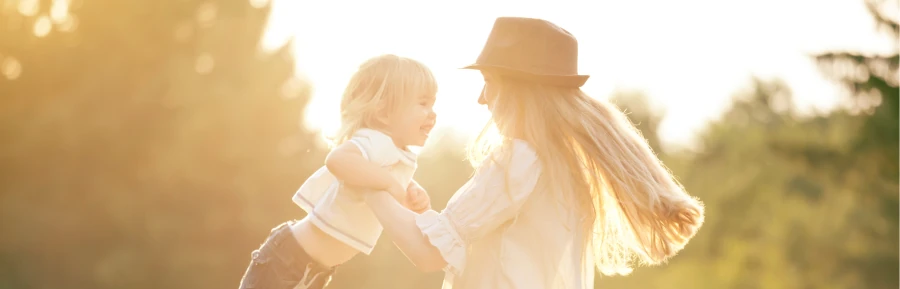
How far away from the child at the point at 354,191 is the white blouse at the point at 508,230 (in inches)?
27.8

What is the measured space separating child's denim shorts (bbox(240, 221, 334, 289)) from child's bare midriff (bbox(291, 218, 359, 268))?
1.0 inches

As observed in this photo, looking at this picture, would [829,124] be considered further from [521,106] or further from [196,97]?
[521,106]

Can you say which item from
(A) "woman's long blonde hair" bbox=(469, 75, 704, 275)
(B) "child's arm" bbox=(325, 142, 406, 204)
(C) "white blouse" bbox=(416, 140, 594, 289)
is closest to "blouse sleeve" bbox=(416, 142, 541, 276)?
(C) "white blouse" bbox=(416, 140, 594, 289)

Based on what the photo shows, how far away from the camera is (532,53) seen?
4.33m

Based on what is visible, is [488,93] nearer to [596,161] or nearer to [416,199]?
[596,161]

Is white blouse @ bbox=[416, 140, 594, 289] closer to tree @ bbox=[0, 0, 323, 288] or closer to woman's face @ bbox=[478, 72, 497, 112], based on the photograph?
woman's face @ bbox=[478, 72, 497, 112]

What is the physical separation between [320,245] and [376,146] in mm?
547

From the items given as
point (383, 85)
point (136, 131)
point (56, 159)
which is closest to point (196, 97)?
point (136, 131)

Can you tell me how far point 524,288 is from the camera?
4094 mm

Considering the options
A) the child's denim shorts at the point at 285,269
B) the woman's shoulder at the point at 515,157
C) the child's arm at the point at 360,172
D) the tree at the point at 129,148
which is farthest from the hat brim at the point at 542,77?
the tree at the point at 129,148

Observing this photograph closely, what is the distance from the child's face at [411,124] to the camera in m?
5.03

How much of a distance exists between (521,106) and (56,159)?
56.7ft

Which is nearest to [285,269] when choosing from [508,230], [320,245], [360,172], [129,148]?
[320,245]

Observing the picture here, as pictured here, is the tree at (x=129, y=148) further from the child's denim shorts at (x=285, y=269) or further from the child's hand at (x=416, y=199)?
the child's hand at (x=416, y=199)
